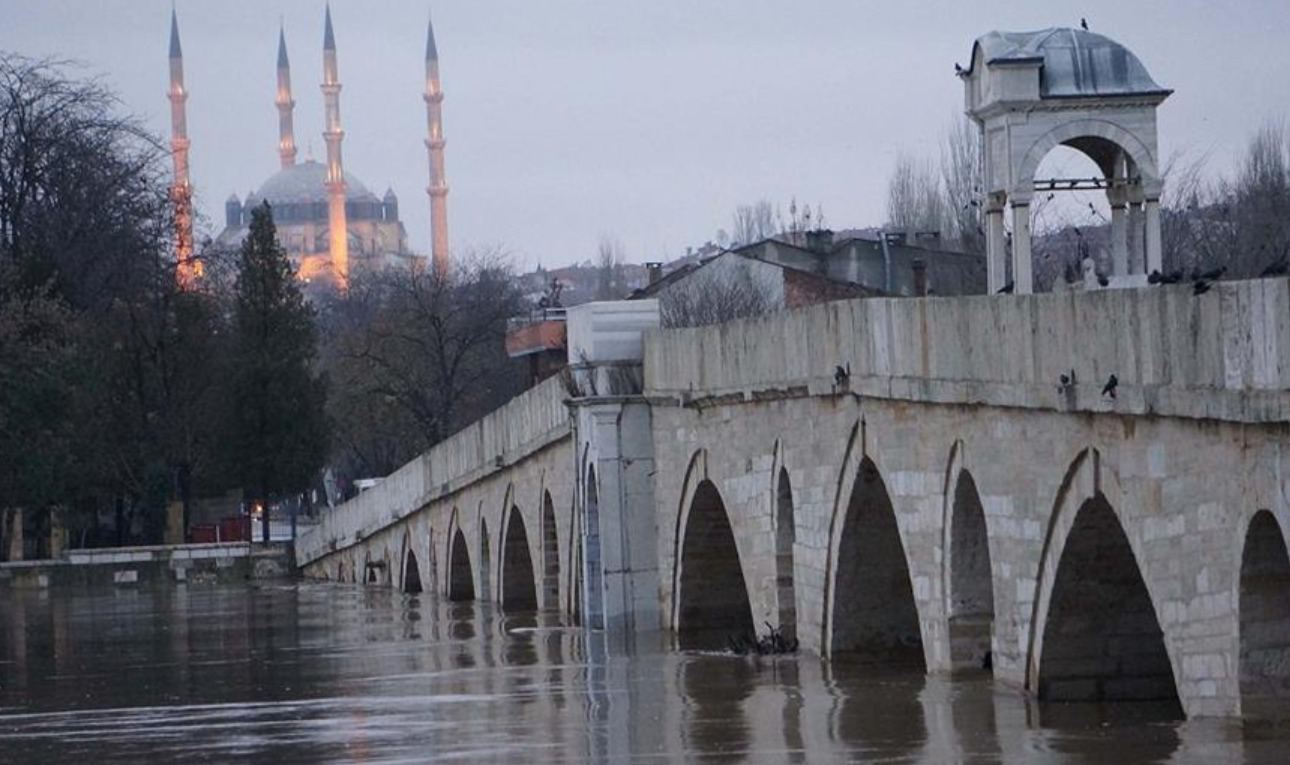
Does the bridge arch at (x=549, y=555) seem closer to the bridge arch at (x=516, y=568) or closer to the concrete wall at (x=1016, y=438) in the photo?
the bridge arch at (x=516, y=568)

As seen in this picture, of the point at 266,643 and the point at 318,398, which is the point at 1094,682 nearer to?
the point at 266,643

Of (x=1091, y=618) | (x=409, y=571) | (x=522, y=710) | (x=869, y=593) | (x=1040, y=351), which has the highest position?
(x=1040, y=351)

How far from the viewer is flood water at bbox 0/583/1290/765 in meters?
14.5

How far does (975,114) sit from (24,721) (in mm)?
8290

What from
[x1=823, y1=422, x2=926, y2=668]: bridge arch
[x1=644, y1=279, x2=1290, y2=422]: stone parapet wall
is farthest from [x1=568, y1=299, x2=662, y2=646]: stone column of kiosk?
[x1=823, y1=422, x2=926, y2=668]: bridge arch

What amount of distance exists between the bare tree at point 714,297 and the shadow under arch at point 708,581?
2624 centimetres

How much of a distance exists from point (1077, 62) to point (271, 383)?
38582 millimetres

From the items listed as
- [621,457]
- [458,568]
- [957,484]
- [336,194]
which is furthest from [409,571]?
[336,194]

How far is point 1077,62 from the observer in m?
20.2

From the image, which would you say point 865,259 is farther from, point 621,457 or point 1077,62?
point 1077,62

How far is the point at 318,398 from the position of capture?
2280 inches

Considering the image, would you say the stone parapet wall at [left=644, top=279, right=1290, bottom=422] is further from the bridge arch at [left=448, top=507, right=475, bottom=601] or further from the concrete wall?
the bridge arch at [left=448, top=507, right=475, bottom=601]

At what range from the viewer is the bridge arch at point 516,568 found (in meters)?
34.3

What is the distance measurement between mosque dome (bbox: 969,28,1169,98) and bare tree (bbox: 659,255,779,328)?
3049cm
